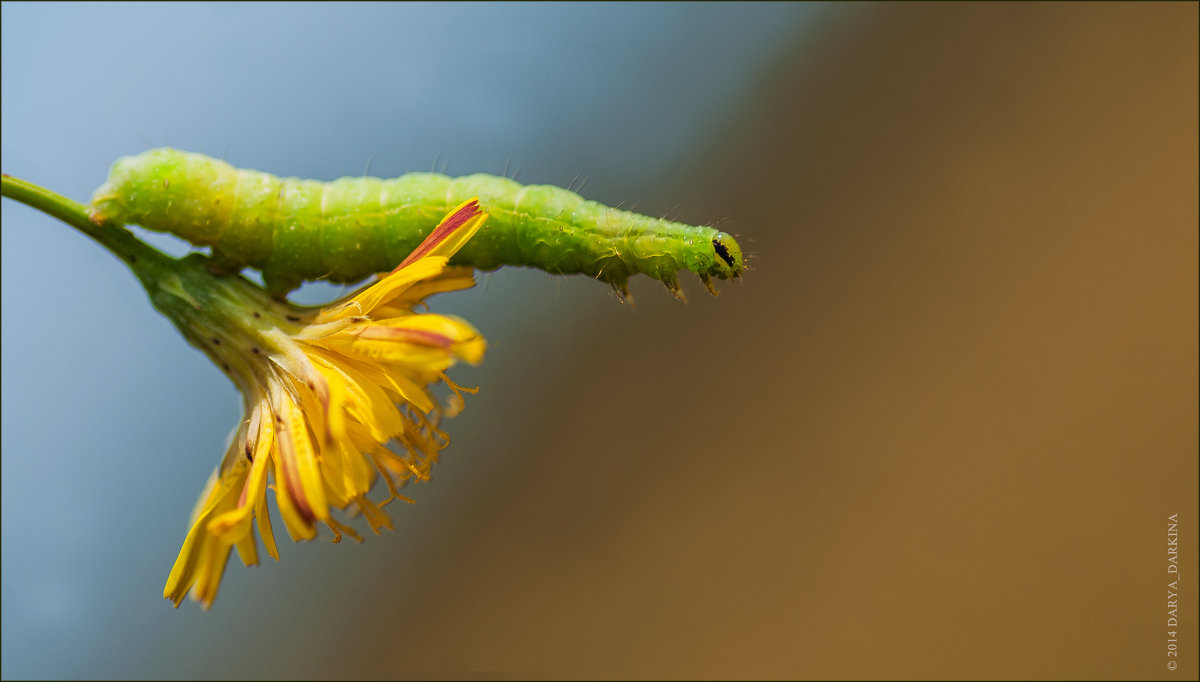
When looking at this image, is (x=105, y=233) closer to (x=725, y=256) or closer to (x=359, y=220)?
(x=359, y=220)

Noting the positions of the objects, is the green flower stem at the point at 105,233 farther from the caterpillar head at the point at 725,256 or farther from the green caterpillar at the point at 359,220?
the caterpillar head at the point at 725,256

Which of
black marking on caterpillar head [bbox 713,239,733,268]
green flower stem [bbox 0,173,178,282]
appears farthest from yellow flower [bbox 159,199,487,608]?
black marking on caterpillar head [bbox 713,239,733,268]

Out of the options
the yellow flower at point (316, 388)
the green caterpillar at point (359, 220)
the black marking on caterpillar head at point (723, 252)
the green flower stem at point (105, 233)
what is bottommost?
the yellow flower at point (316, 388)

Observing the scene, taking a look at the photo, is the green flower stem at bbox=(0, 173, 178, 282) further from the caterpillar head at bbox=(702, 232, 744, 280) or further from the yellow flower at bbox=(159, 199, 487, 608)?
the caterpillar head at bbox=(702, 232, 744, 280)

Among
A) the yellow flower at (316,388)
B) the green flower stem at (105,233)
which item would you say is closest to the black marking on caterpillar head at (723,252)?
the yellow flower at (316,388)

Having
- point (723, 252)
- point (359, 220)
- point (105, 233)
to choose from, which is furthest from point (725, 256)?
point (105, 233)
